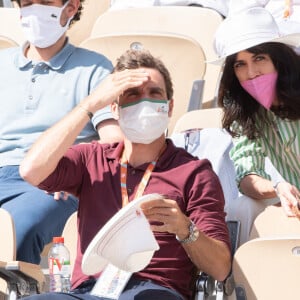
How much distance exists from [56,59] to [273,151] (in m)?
1.12

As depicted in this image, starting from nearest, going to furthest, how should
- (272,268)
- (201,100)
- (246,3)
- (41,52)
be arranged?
(272,268)
(246,3)
(41,52)
(201,100)

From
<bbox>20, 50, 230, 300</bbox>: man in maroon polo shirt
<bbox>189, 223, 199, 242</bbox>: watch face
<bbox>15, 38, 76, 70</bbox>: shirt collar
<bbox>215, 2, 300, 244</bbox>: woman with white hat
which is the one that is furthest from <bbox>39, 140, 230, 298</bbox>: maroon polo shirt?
<bbox>15, 38, 76, 70</bbox>: shirt collar

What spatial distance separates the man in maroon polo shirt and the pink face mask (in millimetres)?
396

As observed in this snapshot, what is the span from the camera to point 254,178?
3.97 meters

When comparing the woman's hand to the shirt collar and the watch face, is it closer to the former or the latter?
the watch face

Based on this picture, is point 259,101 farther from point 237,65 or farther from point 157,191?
point 157,191

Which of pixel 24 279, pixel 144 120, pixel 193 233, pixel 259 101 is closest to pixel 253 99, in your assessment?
pixel 259 101

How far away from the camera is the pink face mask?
3.98 m

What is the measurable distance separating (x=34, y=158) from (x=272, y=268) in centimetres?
90

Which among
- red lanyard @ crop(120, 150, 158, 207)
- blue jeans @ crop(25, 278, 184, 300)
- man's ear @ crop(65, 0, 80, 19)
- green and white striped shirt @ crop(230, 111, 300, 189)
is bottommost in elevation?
blue jeans @ crop(25, 278, 184, 300)

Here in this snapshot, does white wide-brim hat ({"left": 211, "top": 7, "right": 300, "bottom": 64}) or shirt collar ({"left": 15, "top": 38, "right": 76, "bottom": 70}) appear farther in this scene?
shirt collar ({"left": 15, "top": 38, "right": 76, "bottom": 70})

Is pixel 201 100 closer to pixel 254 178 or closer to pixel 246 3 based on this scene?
pixel 246 3

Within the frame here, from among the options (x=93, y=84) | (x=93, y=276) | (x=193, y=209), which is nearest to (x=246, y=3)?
(x=93, y=84)

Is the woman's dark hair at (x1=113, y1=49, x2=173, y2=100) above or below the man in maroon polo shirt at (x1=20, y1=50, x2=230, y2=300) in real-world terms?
above
